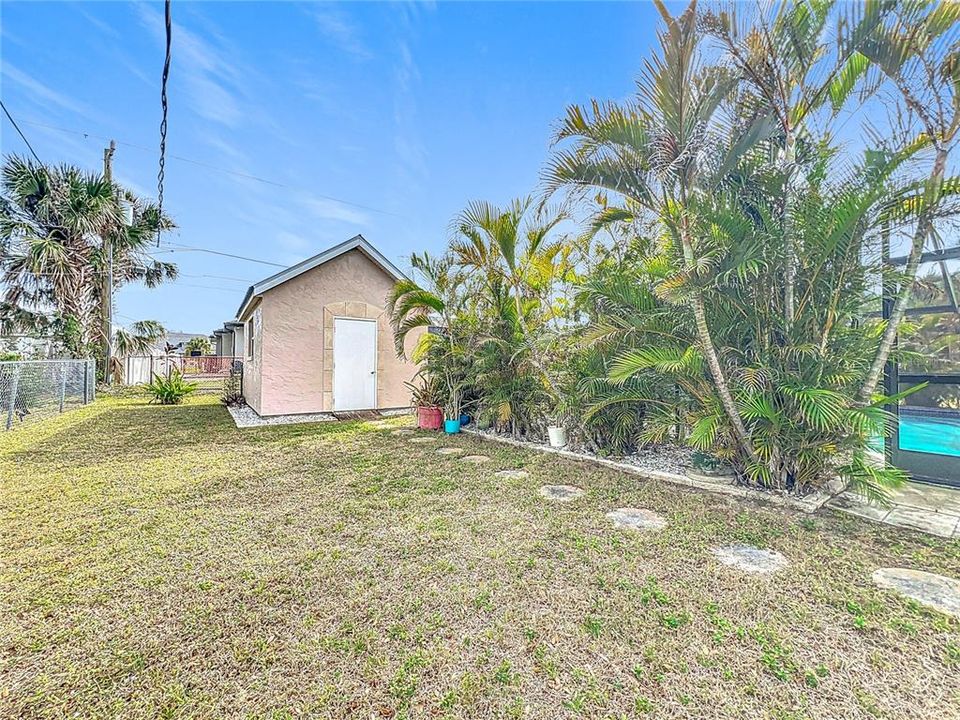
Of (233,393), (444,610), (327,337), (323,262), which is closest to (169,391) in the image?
(233,393)

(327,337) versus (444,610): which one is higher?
(327,337)

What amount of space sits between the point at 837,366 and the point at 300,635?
16.3 feet

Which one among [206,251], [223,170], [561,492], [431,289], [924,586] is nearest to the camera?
[924,586]

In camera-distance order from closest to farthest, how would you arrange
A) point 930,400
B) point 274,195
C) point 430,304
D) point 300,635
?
1. point 300,635
2. point 930,400
3. point 430,304
4. point 274,195

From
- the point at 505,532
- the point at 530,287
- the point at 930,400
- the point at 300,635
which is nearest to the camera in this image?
the point at 300,635

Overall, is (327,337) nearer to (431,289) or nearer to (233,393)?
(431,289)

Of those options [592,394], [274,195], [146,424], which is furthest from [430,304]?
[274,195]

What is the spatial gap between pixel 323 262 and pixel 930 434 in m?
10.9

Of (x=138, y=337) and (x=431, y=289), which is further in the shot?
(x=138, y=337)

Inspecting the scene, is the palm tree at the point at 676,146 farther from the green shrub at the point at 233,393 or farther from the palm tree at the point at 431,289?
the green shrub at the point at 233,393

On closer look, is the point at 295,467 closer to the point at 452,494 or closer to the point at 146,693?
the point at 452,494

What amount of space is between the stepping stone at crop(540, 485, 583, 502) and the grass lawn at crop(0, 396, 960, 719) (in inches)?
6.7

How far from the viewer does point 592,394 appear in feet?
18.9

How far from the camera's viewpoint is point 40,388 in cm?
903
